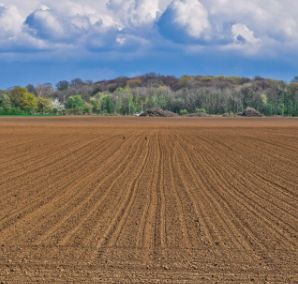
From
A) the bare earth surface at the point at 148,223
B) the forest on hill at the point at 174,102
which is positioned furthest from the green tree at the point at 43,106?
the bare earth surface at the point at 148,223

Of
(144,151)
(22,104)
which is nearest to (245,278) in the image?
(144,151)

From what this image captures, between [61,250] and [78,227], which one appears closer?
[61,250]

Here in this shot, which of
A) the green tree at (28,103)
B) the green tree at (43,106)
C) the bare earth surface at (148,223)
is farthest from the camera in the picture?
the green tree at (43,106)

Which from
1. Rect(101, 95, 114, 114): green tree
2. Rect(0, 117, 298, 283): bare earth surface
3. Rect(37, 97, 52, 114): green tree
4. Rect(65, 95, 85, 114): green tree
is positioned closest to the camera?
Rect(0, 117, 298, 283): bare earth surface

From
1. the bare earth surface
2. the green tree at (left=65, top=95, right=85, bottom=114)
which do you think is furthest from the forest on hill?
the bare earth surface

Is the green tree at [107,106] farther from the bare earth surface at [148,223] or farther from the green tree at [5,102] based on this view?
the bare earth surface at [148,223]

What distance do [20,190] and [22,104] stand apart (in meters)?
142

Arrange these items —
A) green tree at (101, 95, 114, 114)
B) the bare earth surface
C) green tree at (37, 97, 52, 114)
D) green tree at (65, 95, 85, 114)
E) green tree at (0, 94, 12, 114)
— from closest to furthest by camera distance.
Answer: the bare earth surface < green tree at (0, 94, 12, 114) < green tree at (37, 97, 52, 114) < green tree at (65, 95, 85, 114) < green tree at (101, 95, 114, 114)

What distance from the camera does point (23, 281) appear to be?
26.8 ft

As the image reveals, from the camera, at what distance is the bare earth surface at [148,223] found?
28.5 ft

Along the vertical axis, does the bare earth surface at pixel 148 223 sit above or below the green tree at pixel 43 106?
above

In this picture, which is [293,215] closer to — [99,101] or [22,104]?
[22,104]

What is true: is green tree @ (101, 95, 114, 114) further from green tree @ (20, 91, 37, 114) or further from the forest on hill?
green tree @ (20, 91, 37, 114)

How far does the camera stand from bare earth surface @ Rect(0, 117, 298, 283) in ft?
28.5
